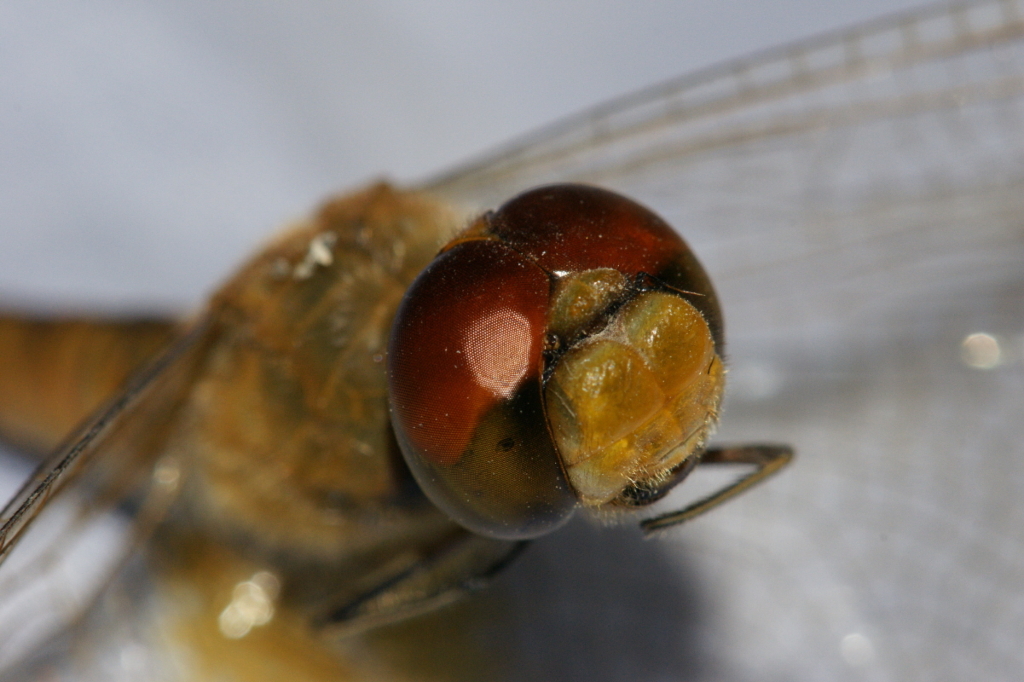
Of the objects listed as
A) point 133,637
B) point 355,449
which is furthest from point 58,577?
point 355,449

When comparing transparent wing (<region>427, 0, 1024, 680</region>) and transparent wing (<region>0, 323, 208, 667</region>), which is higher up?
→ transparent wing (<region>0, 323, 208, 667</region>)

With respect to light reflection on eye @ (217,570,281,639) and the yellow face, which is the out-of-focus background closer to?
light reflection on eye @ (217,570,281,639)

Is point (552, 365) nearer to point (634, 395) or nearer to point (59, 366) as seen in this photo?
point (634, 395)

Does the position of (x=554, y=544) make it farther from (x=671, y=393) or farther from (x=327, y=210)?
(x=671, y=393)

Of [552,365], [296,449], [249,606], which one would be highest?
[552,365]

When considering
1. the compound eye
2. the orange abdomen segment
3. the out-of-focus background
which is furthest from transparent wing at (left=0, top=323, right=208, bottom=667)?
the out-of-focus background

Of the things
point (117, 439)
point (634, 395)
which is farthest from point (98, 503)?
point (634, 395)

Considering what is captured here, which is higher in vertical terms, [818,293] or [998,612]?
[818,293]
